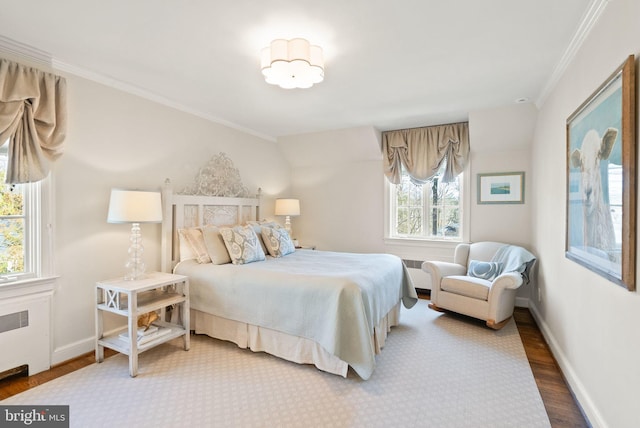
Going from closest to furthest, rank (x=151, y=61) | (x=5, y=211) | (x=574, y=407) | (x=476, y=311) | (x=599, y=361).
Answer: (x=599, y=361)
(x=574, y=407)
(x=5, y=211)
(x=151, y=61)
(x=476, y=311)

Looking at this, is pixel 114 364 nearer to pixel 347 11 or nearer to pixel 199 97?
pixel 199 97

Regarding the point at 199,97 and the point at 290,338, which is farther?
the point at 199,97

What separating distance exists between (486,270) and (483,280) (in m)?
0.20

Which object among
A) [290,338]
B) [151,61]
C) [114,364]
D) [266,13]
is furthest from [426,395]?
[151,61]

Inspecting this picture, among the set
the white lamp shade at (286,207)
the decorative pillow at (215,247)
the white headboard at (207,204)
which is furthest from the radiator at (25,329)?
the white lamp shade at (286,207)

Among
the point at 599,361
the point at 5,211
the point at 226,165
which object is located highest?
the point at 226,165

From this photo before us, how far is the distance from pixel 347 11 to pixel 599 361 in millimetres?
2474

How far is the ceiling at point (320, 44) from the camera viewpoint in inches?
72.2

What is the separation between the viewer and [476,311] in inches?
129

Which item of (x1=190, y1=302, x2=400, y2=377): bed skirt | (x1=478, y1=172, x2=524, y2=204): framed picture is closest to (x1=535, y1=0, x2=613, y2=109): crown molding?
(x1=478, y1=172, x2=524, y2=204): framed picture

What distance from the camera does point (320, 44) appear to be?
2213 millimetres

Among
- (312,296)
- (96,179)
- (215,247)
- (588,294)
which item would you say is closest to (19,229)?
(96,179)

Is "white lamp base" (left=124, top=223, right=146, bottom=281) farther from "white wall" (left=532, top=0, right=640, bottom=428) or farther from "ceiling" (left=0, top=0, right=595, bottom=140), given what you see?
"white wall" (left=532, top=0, right=640, bottom=428)

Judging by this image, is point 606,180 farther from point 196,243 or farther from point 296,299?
point 196,243
